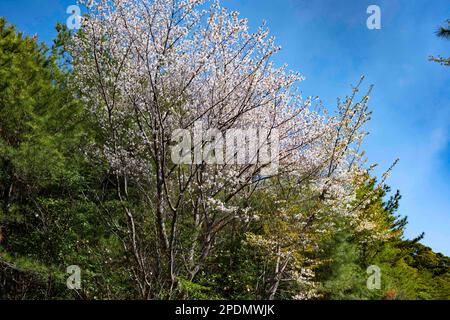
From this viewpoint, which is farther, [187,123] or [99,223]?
[99,223]

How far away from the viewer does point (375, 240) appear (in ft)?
42.9

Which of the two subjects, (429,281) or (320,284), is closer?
(320,284)

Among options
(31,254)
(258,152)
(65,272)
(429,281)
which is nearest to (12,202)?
(31,254)

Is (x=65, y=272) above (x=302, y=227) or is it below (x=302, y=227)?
below

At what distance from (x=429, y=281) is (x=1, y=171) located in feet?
59.4

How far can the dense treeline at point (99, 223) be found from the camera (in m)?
7.94

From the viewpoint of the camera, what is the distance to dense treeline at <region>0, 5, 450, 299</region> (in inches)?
313

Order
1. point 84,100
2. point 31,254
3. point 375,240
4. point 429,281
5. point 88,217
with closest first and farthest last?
point 31,254 → point 88,217 → point 84,100 → point 375,240 → point 429,281

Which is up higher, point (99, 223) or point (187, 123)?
point (187, 123)

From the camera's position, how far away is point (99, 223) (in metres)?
9.27

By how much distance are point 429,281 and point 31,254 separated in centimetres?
1705
